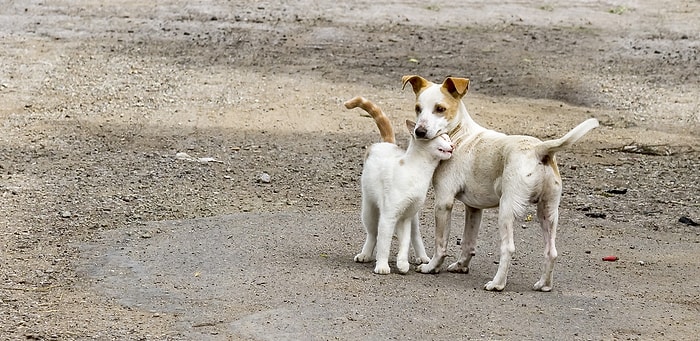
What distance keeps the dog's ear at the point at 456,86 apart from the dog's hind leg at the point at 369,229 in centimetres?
90

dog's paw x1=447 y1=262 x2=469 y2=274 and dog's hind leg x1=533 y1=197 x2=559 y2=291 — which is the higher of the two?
dog's hind leg x1=533 y1=197 x2=559 y2=291

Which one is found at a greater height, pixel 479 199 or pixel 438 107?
pixel 438 107

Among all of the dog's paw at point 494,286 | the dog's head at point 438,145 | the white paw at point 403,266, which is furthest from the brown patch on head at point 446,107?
the dog's paw at point 494,286

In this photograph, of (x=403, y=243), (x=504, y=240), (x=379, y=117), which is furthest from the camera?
(x=379, y=117)

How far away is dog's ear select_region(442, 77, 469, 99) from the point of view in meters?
7.36

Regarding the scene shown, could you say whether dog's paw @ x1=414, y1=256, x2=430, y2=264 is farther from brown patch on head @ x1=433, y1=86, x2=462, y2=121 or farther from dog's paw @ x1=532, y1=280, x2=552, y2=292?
brown patch on head @ x1=433, y1=86, x2=462, y2=121

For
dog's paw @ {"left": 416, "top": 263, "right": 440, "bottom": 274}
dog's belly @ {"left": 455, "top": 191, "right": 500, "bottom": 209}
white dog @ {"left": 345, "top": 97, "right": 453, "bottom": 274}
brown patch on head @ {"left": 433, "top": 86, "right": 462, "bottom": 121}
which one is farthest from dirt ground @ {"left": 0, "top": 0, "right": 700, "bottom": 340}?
brown patch on head @ {"left": 433, "top": 86, "right": 462, "bottom": 121}

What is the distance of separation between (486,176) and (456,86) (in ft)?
1.94

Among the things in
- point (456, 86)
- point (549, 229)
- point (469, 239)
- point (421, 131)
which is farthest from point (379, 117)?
point (549, 229)

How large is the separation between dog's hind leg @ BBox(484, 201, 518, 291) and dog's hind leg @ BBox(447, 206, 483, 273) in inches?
20.5

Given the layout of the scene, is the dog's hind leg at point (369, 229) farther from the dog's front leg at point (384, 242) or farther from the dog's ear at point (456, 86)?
the dog's ear at point (456, 86)

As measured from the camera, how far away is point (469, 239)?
7645mm

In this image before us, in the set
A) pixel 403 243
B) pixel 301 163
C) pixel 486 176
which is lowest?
pixel 301 163

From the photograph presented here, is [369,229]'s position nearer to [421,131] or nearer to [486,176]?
[421,131]
